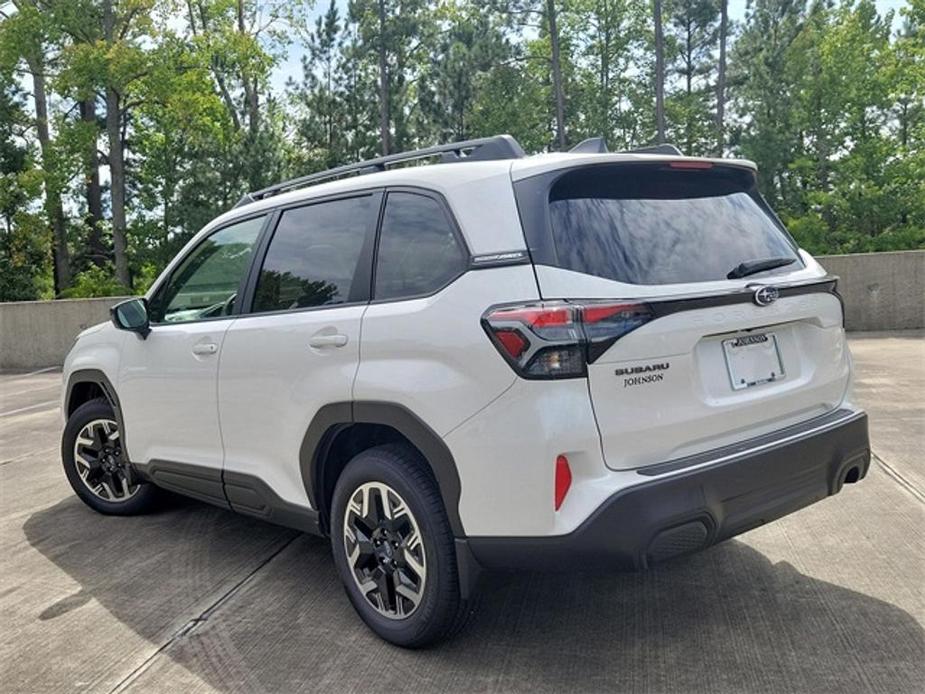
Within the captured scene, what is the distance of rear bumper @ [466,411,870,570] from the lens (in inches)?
104

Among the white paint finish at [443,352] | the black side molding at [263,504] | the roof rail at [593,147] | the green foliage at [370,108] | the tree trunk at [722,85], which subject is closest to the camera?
the white paint finish at [443,352]

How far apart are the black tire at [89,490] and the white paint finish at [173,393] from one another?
43 cm

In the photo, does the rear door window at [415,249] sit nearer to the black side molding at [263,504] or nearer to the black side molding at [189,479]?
the black side molding at [263,504]

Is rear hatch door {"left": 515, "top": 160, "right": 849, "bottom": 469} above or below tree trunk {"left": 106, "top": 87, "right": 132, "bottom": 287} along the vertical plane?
below

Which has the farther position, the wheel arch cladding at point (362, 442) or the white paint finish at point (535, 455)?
the wheel arch cladding at point (362, 442)

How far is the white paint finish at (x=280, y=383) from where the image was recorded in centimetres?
332

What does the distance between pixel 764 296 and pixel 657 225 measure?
474mm

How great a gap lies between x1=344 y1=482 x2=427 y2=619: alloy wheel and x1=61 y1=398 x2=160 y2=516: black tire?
2.22 meters

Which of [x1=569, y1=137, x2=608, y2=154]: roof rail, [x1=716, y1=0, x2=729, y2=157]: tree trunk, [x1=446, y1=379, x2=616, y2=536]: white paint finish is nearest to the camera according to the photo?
[x1=446, y1=379, x2=616, y2=536]: white paint finish

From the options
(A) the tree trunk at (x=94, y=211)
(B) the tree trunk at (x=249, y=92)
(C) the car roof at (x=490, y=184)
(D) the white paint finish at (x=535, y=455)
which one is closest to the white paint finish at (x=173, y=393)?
(C) the car roof at (x=490, y=184)

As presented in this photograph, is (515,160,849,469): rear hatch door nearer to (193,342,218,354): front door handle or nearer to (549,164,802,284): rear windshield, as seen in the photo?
(549,164,802,284): rear windshield

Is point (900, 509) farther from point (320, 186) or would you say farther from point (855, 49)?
point (855, 49)

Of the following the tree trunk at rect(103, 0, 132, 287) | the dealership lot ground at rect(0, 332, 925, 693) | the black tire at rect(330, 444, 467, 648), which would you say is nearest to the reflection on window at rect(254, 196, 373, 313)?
the black tire at rect(330, 444, 467, 648)

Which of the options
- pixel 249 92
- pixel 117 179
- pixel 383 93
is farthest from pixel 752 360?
pixel 249 92
